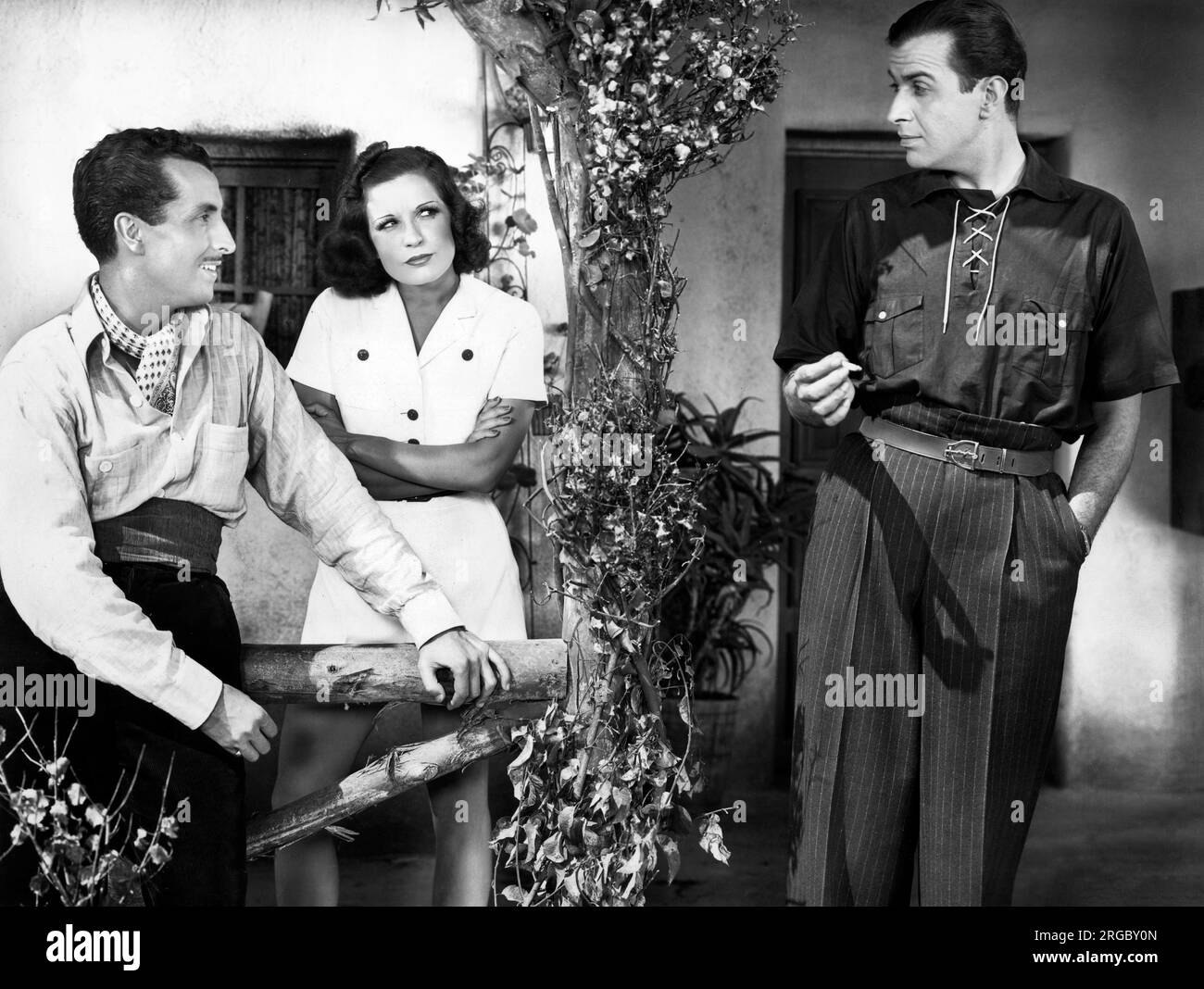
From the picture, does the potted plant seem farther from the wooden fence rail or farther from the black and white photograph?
the wooden fence rail

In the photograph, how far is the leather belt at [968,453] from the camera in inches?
136

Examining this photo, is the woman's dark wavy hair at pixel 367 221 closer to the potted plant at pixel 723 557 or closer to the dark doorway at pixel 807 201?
the potted plant at pixel 723 557

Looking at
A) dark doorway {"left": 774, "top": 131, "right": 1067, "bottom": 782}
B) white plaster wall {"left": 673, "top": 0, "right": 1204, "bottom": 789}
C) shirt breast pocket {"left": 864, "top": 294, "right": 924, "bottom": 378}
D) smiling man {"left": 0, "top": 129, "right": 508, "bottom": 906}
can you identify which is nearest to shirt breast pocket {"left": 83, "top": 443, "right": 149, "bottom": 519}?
smiling man {"left": 0, "top": 129, "right": 508, "bottom": 906}

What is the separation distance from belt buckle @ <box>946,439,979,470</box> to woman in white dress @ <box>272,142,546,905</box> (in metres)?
1.06

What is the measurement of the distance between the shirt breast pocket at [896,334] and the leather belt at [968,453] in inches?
5.5

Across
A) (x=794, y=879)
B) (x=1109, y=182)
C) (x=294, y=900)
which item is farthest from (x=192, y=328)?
(x=1109, y=182)

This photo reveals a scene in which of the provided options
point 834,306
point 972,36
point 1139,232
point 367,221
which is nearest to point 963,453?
point 834,306

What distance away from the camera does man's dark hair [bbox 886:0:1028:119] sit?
3.50 m

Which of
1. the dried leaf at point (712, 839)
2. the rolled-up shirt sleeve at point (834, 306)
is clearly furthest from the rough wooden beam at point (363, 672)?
the rolled-up shirt sleeve at point (834, 306)

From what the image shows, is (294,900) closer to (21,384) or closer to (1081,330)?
(21,384)

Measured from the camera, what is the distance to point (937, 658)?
3.47 metres

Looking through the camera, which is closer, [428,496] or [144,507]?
[144,507]

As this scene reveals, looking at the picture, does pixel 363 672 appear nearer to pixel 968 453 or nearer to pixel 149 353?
pixel 149 353

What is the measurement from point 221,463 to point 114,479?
25cm
